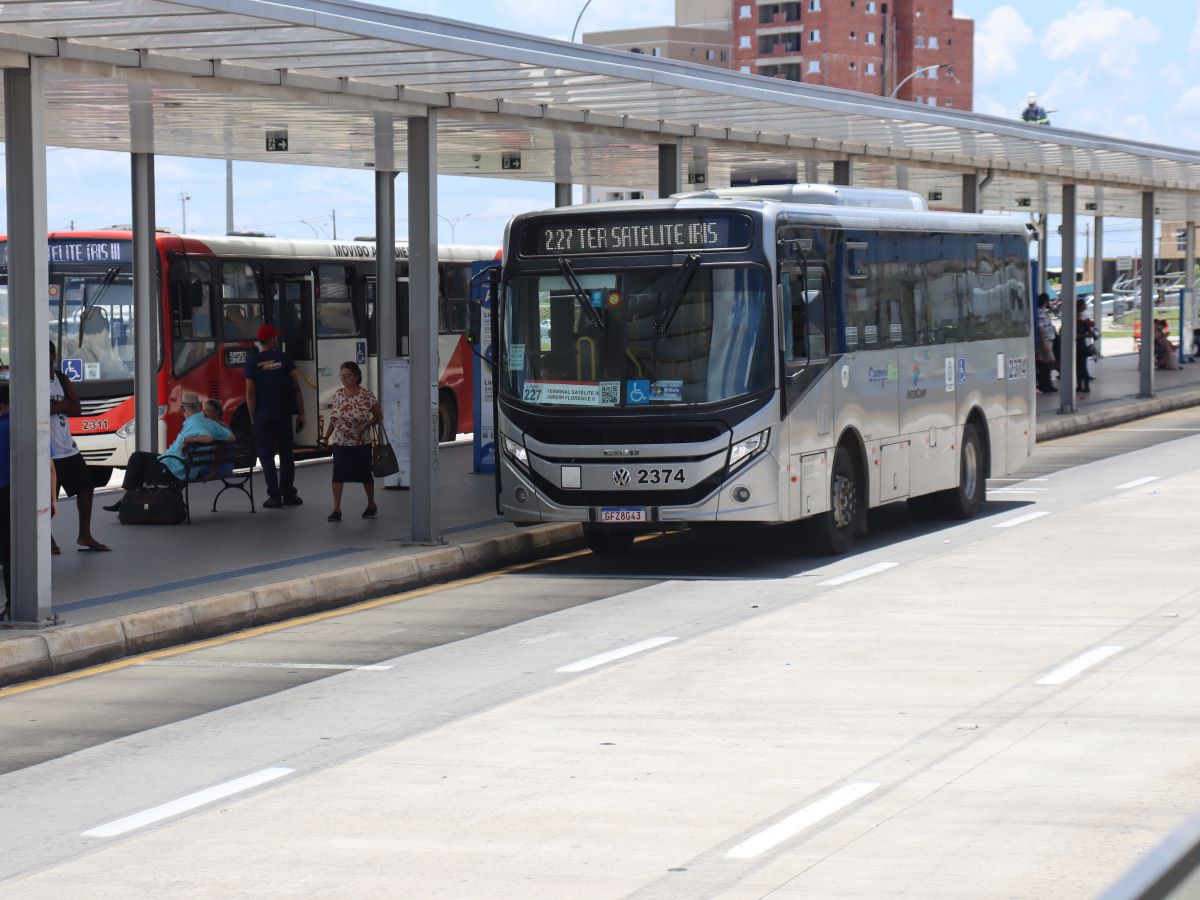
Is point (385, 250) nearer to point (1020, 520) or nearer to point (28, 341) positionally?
point (1020, 520)

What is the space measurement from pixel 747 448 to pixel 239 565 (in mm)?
3968

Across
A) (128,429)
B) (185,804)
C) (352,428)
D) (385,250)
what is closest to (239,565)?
(352,428)

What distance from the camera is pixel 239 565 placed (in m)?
14.7

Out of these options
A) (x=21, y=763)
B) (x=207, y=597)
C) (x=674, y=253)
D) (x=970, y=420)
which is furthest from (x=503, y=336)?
(x=21, y=763)

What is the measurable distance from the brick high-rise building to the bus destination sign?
405ft

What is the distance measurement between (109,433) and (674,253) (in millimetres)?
11374

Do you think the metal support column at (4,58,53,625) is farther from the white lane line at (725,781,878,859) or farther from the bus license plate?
the white lane line at (725,781,878,859)

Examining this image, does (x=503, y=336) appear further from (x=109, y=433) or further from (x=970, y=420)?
(x=109, y=433)

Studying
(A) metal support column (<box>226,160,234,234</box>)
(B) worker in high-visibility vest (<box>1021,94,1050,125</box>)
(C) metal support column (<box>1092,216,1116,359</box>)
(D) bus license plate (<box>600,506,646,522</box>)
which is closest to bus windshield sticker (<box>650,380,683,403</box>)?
(D) bus license plate (<box>600,506,646,522</box>)

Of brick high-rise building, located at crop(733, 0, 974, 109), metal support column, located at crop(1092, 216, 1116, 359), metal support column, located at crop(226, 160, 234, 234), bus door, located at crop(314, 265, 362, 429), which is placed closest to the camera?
bus door, located at crop(314, 265, 362, 429)

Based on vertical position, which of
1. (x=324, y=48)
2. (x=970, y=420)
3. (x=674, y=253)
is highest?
(x=324, y=48)

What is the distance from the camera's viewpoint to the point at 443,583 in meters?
15.2

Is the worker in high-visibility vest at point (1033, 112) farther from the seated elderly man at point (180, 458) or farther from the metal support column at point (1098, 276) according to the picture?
the seated elderly man at point (180, 458)

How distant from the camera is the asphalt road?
656 centimetres
